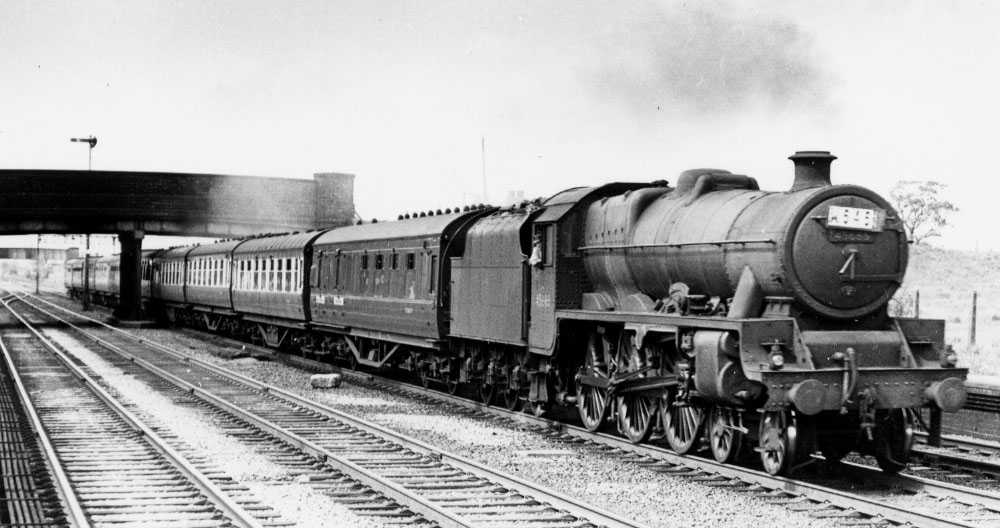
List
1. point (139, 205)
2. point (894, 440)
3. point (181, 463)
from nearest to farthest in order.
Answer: point (894, 440) → point (181, 463) → point (139, 205)

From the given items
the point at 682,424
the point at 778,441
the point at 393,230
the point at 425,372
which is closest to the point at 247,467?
the point at 682,424

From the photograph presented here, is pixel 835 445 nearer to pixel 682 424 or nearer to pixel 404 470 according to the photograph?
pixel 682 424

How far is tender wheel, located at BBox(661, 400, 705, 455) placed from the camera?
11.2 m

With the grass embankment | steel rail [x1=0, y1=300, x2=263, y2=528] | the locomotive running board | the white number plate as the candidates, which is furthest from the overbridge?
the white number plate

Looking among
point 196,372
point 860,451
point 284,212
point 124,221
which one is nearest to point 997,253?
point 284,212

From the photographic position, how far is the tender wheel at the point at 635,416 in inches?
484

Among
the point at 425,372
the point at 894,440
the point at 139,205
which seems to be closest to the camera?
the point at 894,440

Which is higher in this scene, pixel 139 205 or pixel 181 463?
pixel 139 205

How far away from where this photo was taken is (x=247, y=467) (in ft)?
36.1

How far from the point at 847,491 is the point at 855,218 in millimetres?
2530

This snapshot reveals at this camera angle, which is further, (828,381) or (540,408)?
(540,408)

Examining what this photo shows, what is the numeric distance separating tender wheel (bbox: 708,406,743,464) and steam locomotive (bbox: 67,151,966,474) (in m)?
0.02

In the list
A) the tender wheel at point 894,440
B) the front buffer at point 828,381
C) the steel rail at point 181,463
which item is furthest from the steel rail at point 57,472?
the tender wheel at point 894,440

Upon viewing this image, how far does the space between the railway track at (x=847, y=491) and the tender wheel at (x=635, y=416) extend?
0.17m
